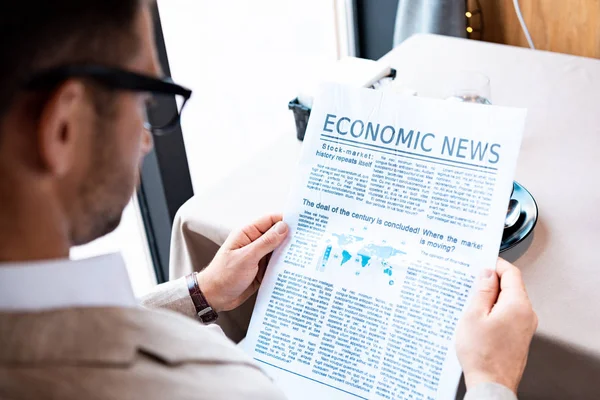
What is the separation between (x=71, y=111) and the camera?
0.51m

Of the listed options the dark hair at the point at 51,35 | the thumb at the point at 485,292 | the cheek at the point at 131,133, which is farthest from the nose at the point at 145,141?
the thumb at the point at 485,292

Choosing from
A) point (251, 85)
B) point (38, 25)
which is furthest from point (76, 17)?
point (251, 85)

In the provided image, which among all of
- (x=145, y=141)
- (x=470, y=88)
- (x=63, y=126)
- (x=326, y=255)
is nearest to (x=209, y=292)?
(x=326, y=255)

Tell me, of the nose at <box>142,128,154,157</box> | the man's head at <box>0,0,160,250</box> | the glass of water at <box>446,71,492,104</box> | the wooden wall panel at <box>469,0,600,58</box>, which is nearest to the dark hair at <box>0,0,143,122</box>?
the man's head at <box>0,0,160,250</box>

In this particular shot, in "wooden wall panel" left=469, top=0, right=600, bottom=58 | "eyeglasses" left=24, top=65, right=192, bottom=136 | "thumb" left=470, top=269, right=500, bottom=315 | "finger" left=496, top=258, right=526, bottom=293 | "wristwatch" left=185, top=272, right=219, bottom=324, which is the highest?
"wooden wall panel" left=469, top=0, right=600, bottom=58

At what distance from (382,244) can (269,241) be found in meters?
0.15

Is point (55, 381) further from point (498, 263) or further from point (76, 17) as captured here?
point (498, 263)

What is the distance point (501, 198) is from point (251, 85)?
4.98ft

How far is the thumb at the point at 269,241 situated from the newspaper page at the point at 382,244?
1 cm

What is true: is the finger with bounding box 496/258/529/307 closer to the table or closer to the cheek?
the table

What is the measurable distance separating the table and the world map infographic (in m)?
0.17

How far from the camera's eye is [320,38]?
2.40 meters

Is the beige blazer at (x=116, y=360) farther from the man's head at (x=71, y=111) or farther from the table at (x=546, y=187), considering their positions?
the table at (x=546, y=187)

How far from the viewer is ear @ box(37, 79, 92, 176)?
50 cm
